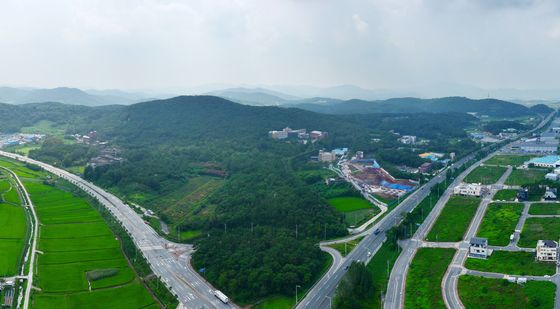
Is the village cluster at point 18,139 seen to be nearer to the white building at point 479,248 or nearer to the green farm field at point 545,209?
the white building at point 479,248

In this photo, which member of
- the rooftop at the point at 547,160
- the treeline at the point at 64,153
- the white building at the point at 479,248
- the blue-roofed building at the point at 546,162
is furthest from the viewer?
the treeline at the point at 64,153

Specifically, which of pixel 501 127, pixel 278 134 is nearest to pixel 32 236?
pixel 278 134

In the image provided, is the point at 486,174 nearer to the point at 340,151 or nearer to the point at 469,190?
the point at 469,190

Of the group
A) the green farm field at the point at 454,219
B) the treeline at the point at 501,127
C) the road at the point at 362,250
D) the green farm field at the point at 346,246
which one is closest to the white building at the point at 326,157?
the road at the point at 362,250

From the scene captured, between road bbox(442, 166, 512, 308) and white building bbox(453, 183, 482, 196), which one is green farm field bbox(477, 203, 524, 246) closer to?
road bbox(442, 166, 512, 308)

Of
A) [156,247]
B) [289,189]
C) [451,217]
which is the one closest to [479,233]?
[451,217]

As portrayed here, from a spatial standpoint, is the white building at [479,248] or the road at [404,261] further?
the white building at [479,248]

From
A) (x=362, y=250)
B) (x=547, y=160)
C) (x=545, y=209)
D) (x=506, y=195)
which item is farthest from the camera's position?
(x=547, y=160)
